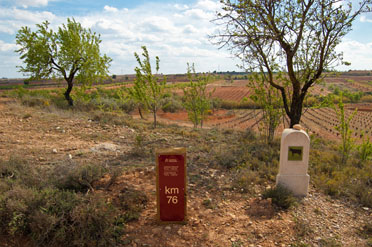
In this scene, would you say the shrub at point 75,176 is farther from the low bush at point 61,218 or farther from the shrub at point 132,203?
the shrub at point 132,203

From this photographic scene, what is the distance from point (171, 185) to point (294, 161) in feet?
8.28

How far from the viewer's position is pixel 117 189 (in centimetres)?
475

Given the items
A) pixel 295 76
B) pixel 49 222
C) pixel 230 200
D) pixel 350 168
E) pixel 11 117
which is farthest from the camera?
pixel 11 117

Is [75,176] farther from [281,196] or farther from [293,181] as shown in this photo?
[293,181]

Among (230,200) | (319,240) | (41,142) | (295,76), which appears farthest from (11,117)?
(319,240)

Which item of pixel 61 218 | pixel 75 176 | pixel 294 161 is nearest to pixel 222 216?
pixel 294 161

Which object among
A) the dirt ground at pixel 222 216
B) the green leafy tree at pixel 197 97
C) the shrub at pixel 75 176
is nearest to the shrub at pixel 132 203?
the dirt ground at pixel 222 216

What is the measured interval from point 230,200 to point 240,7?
4.81 meters

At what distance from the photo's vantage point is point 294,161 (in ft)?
16.0

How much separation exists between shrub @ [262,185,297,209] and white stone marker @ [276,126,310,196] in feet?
0.73

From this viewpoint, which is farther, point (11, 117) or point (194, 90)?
point (194, 90)

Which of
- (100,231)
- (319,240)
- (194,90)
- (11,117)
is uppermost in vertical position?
(194,90)

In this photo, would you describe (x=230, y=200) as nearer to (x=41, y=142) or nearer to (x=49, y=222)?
(x=49, y=222)

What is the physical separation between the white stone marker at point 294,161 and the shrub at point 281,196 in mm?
223
